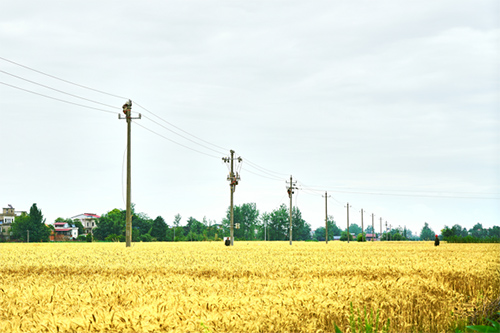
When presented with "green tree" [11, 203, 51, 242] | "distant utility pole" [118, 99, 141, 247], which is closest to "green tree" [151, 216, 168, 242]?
"green tree" [11, 203, 51, 242]

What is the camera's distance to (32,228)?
138 m

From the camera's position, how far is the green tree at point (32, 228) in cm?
13812

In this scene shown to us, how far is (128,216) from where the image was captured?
142ft

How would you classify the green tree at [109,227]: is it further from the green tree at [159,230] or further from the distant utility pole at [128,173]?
the distant utility pole at [128,173]

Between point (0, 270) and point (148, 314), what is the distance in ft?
38.3

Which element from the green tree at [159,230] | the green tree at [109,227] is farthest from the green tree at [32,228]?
the green tree at [159,230]

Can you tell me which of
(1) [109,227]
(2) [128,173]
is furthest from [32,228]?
(2) [128,173]

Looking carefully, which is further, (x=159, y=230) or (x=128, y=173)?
(x=159, y=230)

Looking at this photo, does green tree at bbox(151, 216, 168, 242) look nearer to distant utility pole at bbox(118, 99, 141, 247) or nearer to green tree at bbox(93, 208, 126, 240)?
green tree at bbox(93, 208, 126, 240)

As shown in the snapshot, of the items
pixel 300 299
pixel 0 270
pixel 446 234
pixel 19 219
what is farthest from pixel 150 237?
pixel 300 299

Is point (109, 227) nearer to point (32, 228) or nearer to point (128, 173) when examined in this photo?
point (32, 228)

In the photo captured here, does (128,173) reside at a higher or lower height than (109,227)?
higher

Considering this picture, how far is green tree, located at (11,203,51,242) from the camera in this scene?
5438 inches

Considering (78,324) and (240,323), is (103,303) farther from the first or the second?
(240,323)
